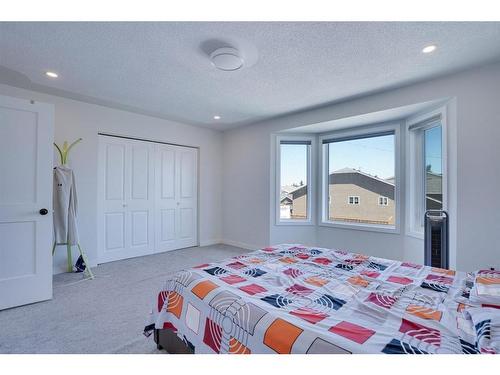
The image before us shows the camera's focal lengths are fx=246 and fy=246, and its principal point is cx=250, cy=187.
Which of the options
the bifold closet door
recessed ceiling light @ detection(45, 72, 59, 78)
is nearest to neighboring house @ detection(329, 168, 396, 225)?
the bifold closet door

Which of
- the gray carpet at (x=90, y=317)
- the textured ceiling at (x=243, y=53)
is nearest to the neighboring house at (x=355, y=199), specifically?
the textured ceiling at (x=243, y=53)

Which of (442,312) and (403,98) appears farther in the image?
(403,98)

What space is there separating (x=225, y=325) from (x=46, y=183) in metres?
2.51

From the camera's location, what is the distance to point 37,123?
2.51 m

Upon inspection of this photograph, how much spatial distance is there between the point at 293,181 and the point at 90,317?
3.54 m

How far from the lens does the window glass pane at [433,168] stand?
123 inches

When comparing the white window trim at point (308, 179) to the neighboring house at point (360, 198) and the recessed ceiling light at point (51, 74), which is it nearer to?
the neighboring house at point (360, 198)

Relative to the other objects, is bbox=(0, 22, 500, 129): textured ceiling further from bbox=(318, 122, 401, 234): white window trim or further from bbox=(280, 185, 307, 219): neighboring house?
bbox=(280, 185, 307, 219): neighboring house

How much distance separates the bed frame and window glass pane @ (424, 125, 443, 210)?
331 centimetres

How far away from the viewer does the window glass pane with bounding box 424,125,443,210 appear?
3.12 meters

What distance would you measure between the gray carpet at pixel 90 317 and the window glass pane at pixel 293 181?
231cm
